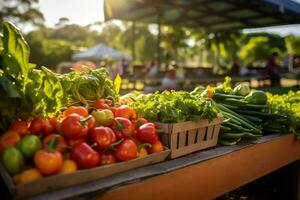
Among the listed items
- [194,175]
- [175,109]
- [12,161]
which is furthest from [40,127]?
[194,175]

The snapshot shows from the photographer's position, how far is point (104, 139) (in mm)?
Answer: 1884

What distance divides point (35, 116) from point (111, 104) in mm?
547

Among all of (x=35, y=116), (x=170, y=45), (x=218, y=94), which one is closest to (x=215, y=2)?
(x=218, y=94)

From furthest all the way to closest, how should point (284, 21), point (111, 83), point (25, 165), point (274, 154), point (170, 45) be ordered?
1. point (170, 45)
2. point (284, 21)
3. point (274, 154)
4. point (111, 83)
5. point (25, 165)

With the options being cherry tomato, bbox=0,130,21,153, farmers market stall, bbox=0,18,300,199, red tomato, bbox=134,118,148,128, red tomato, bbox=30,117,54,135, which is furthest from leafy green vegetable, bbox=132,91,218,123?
cherry tomato, bbox=0,130,21,153

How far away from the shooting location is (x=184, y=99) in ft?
8.26

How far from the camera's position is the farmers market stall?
1.70 metres

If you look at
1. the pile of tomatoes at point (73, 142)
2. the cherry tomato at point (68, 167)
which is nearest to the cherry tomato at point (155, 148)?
the pile of tomatoes at point (73, 142)

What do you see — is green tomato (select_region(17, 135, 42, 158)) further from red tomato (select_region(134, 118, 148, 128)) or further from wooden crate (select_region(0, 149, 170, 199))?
red tomato (select_region(134, 118, 148, 128))

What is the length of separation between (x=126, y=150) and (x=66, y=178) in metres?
0.38

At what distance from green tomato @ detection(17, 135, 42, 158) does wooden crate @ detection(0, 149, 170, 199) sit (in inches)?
4.9

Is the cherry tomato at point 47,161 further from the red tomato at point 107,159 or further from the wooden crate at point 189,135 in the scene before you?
the wooden crate at point 189,135

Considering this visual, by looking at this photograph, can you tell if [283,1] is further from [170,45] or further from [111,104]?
[170,45]

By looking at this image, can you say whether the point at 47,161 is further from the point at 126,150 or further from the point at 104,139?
the point at 126,150
